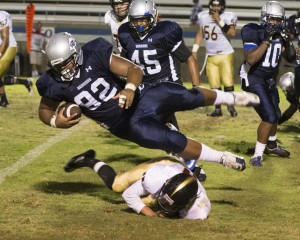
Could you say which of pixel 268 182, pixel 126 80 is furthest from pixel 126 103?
pixel 268 182

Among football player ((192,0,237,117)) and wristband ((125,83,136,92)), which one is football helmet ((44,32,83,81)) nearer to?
wristband ((125,83,136,92))

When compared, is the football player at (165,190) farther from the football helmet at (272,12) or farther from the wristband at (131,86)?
the football helmet at (272,12)

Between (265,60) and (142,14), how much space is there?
189 cm

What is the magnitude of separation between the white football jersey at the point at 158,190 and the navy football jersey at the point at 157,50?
172 centimetres

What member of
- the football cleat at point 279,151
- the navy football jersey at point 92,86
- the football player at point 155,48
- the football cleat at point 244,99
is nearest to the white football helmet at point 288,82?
the football cleat at point 279,151

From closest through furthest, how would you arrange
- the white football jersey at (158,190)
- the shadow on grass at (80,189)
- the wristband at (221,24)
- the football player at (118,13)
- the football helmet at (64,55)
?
the white football jersey at (158,190) < the football helmet at (64,55) < the shadow on grass at (80,189) < the football player at (118,13) < the wristband at (221,24)

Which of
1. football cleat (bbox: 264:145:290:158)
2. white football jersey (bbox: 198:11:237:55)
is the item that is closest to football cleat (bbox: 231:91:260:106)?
football cleat (bbox: 264:145:290:158)

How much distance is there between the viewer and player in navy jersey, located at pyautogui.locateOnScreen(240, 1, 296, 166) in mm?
8812

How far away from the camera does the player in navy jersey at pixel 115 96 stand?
6711 millimetres

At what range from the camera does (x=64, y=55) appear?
657 centimetres

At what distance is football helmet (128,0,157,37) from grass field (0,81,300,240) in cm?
147

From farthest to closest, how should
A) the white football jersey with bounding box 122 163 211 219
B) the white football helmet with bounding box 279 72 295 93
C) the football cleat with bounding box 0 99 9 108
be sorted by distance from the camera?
the football cleat with bounding box 0 99 9 108, the white football helmet with bounding box 279 72 295 93, the white football jersey with bounding box 122 163 211 219

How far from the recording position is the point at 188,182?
6191mm

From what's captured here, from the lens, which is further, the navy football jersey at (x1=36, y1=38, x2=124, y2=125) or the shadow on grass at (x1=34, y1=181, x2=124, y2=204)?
the shadow on grass at (x1=34, y1=181, x2=124, y2=204)
